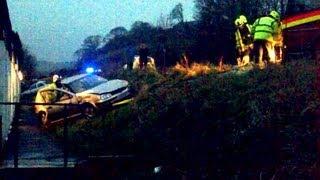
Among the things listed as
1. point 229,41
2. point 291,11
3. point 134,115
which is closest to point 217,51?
point 229,41

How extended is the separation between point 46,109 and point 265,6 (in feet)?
126

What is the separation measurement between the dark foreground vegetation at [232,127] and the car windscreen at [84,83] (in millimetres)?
8079

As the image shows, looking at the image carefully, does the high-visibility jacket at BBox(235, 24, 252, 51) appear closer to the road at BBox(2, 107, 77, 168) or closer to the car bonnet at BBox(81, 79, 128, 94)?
the car bonnet at BBox(81, 79, 128, 94)

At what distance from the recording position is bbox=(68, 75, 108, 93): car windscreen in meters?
23.2

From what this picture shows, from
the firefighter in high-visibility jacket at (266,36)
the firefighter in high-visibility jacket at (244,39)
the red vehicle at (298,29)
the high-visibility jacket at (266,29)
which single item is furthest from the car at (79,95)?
the red vehicle at (298,29)

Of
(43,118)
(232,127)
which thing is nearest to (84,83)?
(43,118)

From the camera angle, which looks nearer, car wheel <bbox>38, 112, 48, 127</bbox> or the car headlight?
the car headlight

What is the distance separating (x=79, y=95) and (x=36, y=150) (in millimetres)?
5917

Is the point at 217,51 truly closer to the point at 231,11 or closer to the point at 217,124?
the point at 231,11

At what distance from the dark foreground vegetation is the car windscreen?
318 inches

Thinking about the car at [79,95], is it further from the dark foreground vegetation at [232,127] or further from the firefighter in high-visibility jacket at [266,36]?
the dark foreground vegetation at [232,127]

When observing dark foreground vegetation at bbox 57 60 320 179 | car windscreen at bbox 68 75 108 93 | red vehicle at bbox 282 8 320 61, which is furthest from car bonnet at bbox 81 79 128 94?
dark foreground vegetation at bbox 57 60 320 179

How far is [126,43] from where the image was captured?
312 ft

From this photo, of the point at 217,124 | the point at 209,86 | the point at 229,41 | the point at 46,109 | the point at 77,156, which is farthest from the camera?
the point at 229,41
